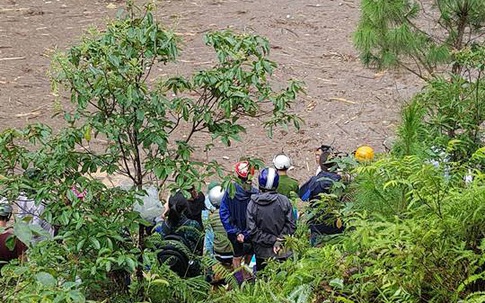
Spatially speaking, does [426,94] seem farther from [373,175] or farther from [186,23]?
[186,23]

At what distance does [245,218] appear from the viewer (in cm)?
721

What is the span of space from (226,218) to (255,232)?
343 millimetres

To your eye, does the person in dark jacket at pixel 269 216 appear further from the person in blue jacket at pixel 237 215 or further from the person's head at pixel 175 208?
the person's head at pixel 175 208

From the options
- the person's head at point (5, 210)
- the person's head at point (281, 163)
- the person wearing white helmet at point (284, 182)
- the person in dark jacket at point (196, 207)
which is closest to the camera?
the person's head at point (5, 210)

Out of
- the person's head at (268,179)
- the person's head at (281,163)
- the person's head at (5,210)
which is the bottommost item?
the person's head at (281,163)

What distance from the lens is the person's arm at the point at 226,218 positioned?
283 inches

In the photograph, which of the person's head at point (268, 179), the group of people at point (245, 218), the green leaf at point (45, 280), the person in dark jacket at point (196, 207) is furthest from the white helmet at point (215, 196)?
the green leaf at point (45, 280)

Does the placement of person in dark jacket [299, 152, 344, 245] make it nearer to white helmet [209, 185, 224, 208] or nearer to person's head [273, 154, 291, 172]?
person's head [273, 154, 291, 172]

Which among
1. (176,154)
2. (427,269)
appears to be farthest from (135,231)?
(427,269)

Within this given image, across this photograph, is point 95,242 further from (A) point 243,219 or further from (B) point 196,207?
(A) point 243,219

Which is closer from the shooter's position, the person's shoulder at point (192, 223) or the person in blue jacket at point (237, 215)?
the person's shoulder at point (192, 223)

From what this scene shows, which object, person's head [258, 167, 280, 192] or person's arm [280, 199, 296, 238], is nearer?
person's head [258, 167, 280, 192]

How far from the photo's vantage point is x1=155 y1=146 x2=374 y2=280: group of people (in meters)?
6.79

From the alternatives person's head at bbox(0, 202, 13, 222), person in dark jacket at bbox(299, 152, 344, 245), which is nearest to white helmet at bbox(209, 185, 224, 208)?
person in dark jacket at bbox(299, 152, 344, 245)
